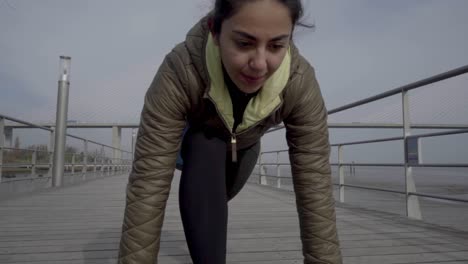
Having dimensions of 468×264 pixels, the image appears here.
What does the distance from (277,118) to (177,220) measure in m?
1.97

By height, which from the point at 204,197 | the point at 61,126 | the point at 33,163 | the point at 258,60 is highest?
the point at 61,126

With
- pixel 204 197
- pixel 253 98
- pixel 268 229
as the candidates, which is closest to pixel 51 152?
pixel 268 229

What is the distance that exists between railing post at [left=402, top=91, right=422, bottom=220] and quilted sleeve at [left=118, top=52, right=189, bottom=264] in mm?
2448

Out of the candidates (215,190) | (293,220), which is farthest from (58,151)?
(215,190)

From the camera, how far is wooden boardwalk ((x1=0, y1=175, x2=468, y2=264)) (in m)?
1.81

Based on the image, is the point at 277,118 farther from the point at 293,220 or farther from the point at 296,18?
the point at 293,220

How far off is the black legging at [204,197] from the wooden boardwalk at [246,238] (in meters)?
0.69

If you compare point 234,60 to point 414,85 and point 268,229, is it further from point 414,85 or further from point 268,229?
point 414,85

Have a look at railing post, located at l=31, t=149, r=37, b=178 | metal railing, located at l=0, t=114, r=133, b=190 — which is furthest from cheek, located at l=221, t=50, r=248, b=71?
railing post, located at l=31, t=149, r=37, b=178

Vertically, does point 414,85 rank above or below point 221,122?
above

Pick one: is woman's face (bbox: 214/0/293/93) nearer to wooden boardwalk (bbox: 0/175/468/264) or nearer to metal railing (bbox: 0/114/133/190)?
wooden boardwalk (bbox: 0/175/468/264)

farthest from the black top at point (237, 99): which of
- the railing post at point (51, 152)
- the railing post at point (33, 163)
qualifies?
the railing post at point (51, 152)

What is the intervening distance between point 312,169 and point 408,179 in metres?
2.20

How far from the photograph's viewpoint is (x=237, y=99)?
3.62 ft
